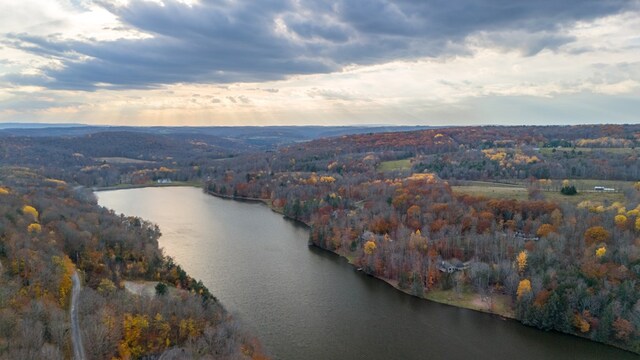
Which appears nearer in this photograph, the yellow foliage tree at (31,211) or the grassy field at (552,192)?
the yellow foliage tree at (31,211)

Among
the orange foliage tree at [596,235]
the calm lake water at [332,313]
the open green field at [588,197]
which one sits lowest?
the calm lake water at [332,313]

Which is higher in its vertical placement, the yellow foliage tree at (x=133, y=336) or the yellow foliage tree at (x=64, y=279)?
the yellow foliage tree at (x=64, y=279)

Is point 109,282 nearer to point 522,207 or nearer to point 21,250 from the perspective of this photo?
point 21,250

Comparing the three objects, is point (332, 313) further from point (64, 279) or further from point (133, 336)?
point (64, 279)

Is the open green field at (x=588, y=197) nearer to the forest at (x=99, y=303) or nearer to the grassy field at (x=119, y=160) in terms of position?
the forest at (x=99, y=303)

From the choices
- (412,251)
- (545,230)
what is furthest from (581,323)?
(412,251)

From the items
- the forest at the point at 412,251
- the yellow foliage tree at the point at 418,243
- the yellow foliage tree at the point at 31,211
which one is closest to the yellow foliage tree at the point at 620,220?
the forest at the point at 412,251
